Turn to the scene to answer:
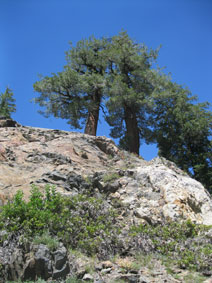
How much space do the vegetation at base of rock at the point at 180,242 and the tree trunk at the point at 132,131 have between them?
390 inches

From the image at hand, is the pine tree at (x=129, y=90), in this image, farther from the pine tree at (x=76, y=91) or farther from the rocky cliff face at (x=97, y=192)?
the rocky cliff face at (x=97, y=192)

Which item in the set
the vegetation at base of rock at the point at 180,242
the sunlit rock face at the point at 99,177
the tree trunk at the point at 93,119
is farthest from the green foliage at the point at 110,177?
the tree trunk at the point at 93,119

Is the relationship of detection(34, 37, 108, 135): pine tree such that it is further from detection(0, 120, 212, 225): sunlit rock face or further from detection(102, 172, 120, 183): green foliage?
detection(102, 172, 120, 183): green foliage

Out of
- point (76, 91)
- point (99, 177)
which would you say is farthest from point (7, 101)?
point (99, 177)

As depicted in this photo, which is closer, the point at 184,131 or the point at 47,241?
the point at 47,241

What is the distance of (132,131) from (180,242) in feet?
37.7

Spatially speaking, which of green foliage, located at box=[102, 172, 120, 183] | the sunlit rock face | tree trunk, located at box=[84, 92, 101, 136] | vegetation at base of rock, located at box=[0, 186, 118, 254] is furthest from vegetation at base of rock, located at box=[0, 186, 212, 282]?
tree trunk, located at box=[84, 92, 101, 136]

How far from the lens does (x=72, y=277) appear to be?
5.47 m

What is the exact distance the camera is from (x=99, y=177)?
32.8 feet

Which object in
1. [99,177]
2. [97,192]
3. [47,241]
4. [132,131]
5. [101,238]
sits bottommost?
[47,241]

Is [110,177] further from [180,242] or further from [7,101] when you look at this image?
[7,101]

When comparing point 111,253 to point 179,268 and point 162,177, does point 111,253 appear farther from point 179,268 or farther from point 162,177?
point 162,177

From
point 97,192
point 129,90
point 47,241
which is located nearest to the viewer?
point 47,241

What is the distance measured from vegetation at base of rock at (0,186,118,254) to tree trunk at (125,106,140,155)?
32.2 ft
